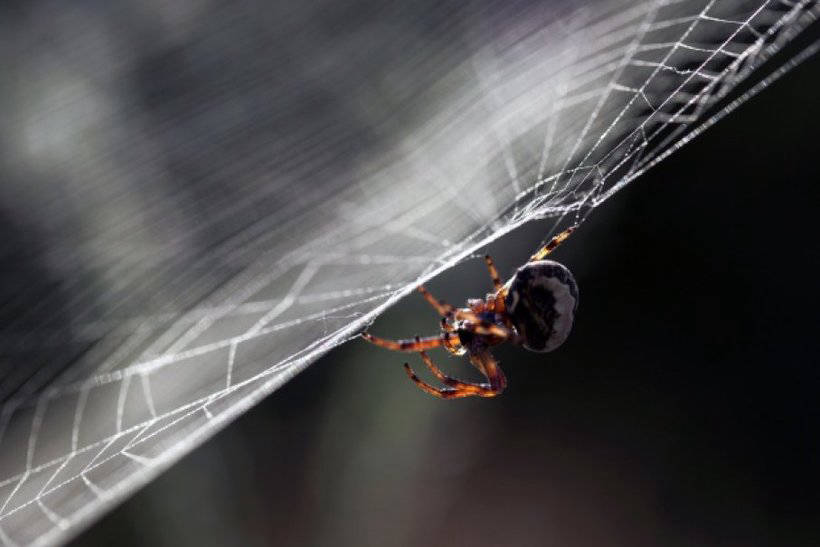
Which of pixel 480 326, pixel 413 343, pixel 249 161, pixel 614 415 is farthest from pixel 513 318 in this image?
pixel 614 415

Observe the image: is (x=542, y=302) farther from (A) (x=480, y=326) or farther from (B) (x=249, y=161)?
(B) (x=249, y=161)

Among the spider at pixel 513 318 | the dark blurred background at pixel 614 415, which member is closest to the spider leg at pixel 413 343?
the spider at pixel 513 318

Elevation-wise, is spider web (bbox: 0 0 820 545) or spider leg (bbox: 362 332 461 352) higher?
spider web (bbox: 0 0 820 545)

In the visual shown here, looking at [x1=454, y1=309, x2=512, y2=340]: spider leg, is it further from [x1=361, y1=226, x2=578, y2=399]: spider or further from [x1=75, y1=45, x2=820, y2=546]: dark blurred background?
[x1=75, y1=45, x2=820, y2=546]: dark blurred background

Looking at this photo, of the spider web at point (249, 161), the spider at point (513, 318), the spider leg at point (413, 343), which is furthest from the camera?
the spider web at point (249, 161)

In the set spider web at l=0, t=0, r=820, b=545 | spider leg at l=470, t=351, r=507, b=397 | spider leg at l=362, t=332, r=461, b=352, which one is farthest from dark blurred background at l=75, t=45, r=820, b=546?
spider leg at l=362, t=332, r=461, b=352

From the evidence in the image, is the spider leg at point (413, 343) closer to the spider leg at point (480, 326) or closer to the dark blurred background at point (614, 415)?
the spider leg at point (480, 326)
